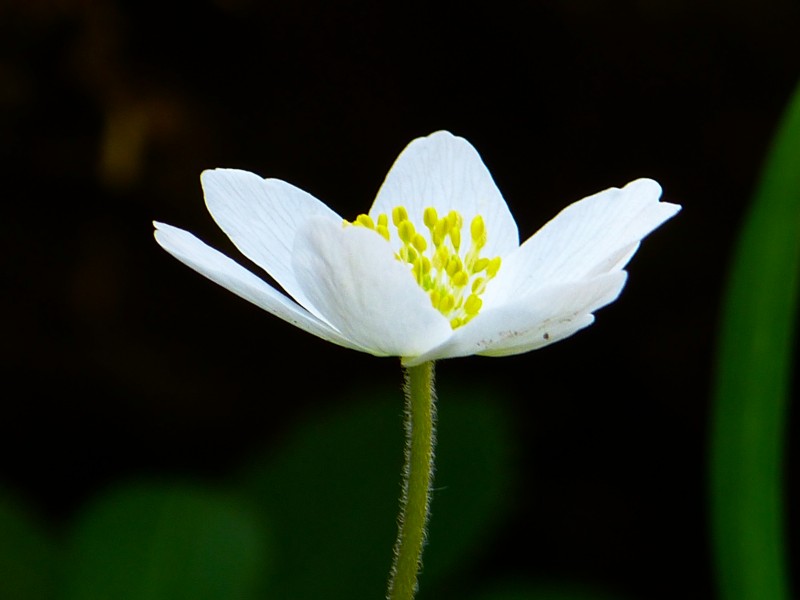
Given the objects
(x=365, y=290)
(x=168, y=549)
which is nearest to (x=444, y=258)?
(x=365, y=290)

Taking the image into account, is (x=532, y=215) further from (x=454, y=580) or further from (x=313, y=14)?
(x=454, y=580)

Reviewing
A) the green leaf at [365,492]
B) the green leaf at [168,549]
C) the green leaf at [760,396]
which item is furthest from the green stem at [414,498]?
the green leaf at [365,492]

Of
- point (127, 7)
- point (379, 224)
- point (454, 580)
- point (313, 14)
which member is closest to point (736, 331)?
point (379, 224)

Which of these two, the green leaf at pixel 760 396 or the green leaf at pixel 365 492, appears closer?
the green leaf at pixel 760 396

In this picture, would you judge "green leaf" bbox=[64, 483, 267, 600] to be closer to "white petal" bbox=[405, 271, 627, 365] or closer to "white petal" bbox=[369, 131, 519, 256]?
"white petal" bbox=[369, 131, 519, 256]

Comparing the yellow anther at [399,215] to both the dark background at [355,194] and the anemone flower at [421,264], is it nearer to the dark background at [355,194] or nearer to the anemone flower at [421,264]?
the anemone flower at [421,264]

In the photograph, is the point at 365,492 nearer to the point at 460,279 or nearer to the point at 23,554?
the point at 23,554
